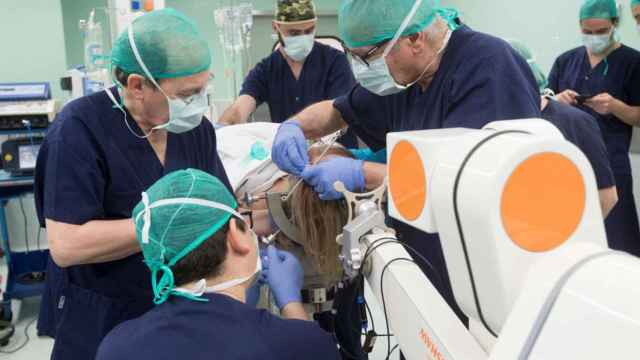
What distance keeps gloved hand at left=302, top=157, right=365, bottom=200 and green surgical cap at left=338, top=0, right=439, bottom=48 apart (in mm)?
355

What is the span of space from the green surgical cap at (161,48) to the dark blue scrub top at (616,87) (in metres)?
2.27

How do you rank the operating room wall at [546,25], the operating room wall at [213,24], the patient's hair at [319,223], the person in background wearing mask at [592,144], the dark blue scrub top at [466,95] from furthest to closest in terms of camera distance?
the operating room wall at [213,24] < the operating room wall at [546,25] < the person in background wearing mask at [592,144] < the patient's hair at [319,223] < the dark blue scrub top at [466,95]

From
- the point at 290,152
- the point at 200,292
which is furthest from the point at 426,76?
the point at 200,292

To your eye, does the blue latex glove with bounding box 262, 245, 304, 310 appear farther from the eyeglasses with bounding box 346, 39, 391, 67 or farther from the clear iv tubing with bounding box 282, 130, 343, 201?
the eyeglasses with bounding box 346, 39, 391, 67

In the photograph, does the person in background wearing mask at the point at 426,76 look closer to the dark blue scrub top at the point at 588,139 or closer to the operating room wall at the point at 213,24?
the dark blue scrub top at the point at 588,139

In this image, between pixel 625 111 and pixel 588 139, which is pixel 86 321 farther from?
pixel 625 111

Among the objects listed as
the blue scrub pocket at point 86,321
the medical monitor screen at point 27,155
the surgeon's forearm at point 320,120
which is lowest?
the medical monitor screen at point 27,155

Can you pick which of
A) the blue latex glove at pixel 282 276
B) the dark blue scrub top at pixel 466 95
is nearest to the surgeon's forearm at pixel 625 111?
the dark blue scrub top at pixel 466 95

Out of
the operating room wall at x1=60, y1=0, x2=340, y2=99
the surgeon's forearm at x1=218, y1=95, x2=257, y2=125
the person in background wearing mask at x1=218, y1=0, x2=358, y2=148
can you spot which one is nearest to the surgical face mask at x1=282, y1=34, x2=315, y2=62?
the person in background wearing mask at x1=218, y1=0, x2=358, y2=148

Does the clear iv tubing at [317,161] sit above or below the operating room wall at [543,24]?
below

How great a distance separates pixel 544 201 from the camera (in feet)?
1.86

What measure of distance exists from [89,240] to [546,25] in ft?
11.6

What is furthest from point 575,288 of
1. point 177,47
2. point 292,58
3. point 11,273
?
point 11,273

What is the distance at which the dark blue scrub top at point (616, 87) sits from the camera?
2828mm
